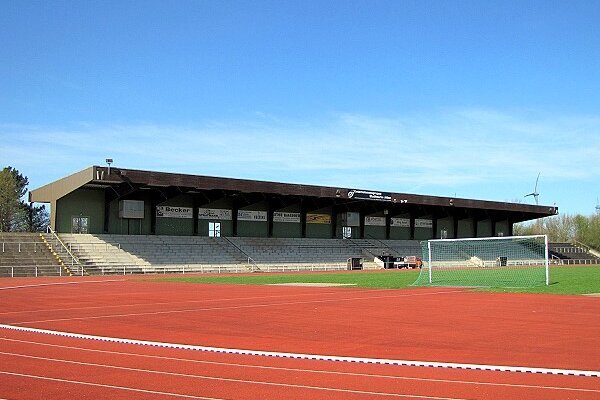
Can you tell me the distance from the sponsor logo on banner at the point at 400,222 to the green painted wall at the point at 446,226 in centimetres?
503

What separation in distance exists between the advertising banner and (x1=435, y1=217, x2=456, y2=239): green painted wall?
34091mm

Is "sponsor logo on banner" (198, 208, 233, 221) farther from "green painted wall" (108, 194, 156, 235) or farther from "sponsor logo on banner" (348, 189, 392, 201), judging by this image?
"sponsor logo on banner" (348, 189, 392, 201)

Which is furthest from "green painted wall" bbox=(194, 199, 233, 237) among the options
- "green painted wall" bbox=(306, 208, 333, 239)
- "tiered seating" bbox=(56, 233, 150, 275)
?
"tiered seating" bbox=(56, 233, 150, 275)

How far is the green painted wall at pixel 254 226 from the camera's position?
214 ft

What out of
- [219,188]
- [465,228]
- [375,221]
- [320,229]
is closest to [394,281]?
Result: [219,188]

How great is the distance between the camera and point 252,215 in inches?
2584

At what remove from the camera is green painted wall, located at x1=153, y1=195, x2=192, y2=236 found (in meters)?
59.5

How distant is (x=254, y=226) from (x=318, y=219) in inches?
308

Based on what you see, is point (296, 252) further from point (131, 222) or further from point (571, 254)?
point (571, 254)

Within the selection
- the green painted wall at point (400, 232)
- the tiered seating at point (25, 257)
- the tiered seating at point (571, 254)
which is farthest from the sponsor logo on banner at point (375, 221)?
the tiered seating at point (25, 257)

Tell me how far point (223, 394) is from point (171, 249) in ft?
161

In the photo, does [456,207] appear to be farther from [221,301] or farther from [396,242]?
[221,301]

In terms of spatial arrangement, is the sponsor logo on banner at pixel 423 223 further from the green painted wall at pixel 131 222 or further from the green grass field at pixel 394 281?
the green grass field at pixel 394 281

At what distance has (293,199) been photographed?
65.9 metres
